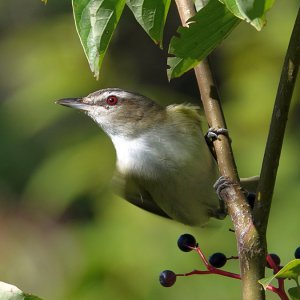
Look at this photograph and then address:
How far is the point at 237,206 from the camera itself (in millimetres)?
2055

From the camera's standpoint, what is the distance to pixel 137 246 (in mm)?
4445

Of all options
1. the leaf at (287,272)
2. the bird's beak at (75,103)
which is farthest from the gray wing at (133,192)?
the leaf at (287,272)

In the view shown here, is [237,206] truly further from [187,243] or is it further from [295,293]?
[187,243]

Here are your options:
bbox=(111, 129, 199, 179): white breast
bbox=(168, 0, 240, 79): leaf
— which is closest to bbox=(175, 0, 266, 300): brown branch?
bbox=(168, 0, 240, 79): leaf

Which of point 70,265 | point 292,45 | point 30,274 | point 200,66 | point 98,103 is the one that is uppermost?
point 292,45

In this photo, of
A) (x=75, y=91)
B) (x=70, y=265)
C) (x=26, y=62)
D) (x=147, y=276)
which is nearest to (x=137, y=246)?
(x=147, y=276)

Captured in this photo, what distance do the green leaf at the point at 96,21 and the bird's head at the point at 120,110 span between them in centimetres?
214

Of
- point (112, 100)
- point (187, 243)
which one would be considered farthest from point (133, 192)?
point (187, 243)

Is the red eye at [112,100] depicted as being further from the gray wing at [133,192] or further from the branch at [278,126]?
the branch at [278,126]

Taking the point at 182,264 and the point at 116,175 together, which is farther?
the point at 182,264

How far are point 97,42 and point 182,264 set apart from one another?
8.06 ft

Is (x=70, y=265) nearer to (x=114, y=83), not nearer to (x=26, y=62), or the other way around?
(x=114, y=83)

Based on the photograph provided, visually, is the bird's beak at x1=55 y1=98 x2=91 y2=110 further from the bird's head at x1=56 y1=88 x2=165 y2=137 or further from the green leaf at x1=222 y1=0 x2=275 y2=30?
the green leaf at x1=222 y1=0 x2=275 y2=30

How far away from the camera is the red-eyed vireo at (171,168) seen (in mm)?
3750
